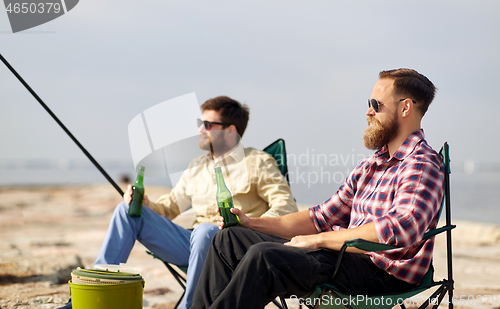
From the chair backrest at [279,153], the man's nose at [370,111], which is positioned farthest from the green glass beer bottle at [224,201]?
the man's nose at [370,111]

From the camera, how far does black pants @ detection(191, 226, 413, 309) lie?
4.99 feet

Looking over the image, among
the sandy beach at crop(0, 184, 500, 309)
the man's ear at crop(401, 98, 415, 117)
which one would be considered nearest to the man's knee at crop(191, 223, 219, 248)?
the sandy beach at crop(0, 184, 500, 309)

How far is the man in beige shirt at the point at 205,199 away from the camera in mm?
2371

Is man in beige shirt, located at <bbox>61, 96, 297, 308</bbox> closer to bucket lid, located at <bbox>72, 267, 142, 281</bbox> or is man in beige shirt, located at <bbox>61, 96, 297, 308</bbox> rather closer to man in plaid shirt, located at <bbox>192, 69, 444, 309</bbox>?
bucket lid, located at <bbox>72, 267, 142, 281</bbox>

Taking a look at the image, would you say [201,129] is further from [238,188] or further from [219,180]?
[219,180]

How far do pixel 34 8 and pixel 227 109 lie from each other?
1.86m

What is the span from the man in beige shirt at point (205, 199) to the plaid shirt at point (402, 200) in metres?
0.63

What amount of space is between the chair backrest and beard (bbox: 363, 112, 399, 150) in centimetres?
93

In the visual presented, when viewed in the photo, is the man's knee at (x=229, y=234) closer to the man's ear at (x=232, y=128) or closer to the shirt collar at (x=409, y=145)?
the shirt collar at (x=409, y=145)

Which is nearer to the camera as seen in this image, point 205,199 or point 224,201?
point 224,201

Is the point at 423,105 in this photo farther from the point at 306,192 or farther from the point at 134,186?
the point at 306,192

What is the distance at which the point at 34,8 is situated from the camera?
3.62m

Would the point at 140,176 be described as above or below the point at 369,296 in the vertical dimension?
above

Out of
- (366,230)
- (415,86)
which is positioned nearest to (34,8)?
(415,86)
